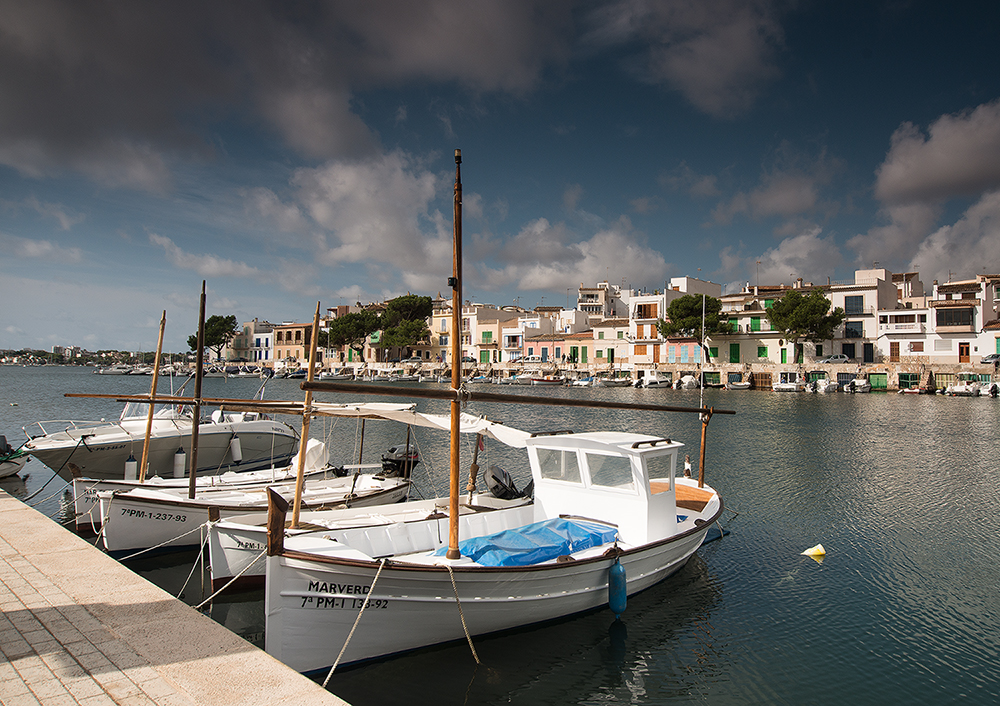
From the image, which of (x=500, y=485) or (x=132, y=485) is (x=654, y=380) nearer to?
(x=500, y=485)

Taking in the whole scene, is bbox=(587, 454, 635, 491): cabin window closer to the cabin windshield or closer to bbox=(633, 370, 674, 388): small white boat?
the cabin windshield

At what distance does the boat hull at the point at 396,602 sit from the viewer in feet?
22.1

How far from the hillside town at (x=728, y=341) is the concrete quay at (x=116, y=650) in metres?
46.6

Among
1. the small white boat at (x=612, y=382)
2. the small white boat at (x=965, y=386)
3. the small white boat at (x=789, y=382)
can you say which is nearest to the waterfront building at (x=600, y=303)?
the small white boat at (x=612, y=382)

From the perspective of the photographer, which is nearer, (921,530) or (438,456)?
(921,530)

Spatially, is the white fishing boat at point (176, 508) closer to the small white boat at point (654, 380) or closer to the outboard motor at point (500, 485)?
the outboard motor at point (500, 485)

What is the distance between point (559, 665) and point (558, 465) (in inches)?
134

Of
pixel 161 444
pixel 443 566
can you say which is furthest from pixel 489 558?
pixel 161 444

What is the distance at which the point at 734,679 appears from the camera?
7.99m

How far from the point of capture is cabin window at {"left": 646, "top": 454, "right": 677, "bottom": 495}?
10125 millimetres

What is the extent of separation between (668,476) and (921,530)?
8.14 m

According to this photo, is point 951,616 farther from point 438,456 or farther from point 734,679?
point 438,456

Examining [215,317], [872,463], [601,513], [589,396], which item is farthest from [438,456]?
[215,317]

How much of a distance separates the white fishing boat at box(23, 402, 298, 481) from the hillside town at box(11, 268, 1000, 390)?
123 feet
